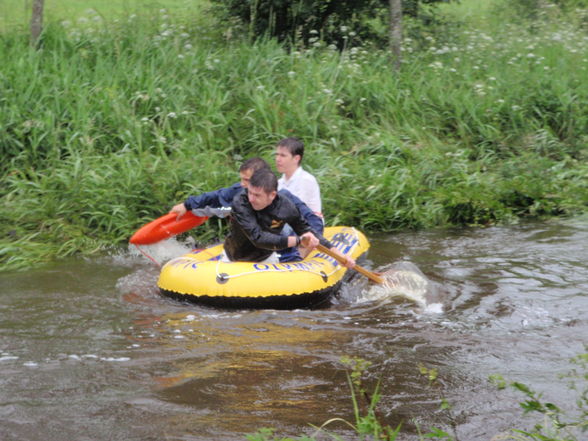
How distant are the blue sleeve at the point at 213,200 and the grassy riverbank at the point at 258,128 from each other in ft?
3.49

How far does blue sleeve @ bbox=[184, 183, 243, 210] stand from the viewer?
21.0ft

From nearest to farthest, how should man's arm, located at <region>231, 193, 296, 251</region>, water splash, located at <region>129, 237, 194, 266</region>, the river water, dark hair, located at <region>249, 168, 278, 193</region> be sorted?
the river water, dark hair, located at <region>249, 168, 278, 193</region>, man's arm, located at <region>231, 193, 296, 251</region>, water splash, located at <region>129, 237, 194, 266</region>

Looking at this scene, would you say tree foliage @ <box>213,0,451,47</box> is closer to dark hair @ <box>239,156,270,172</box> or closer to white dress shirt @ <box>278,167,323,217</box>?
white dress shirt @ <box>278,167,323,217</box>

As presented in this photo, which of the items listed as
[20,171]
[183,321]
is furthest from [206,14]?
[183,321]

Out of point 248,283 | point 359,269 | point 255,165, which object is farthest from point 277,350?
point 255,165

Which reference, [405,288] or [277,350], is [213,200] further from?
[277,350]

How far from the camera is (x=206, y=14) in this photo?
1142cm

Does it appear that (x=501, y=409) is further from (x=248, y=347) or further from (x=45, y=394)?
(x=45, y=394)

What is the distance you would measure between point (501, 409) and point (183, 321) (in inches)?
93.1

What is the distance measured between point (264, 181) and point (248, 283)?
734 millimetres

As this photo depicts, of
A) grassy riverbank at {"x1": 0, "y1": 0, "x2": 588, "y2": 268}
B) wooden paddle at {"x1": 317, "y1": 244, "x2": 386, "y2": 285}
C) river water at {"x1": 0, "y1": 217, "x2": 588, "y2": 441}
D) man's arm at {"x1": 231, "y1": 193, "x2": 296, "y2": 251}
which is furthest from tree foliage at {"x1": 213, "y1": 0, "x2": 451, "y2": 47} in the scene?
man's arm at {"x1": 231, "y1": 193, "x2": 296, "y2": 251}

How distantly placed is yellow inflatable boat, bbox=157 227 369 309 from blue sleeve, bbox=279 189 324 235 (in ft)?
0.94

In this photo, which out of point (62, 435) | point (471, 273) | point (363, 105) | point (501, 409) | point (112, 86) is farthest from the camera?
point (363, 105)

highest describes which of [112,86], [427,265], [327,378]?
[112,86]
